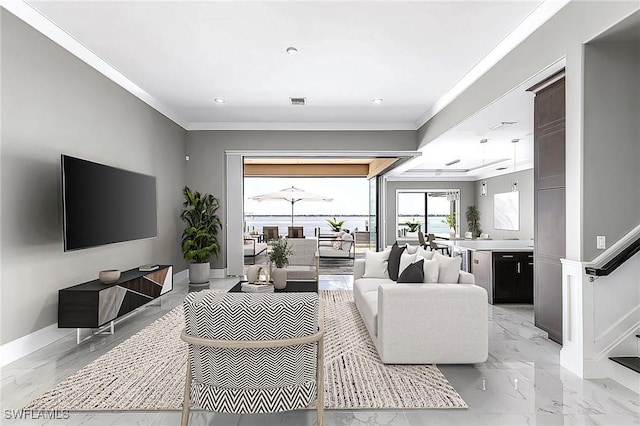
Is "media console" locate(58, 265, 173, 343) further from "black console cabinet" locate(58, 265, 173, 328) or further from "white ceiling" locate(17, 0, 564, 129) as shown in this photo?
"white ceiling" locate(17, 0, 564, 129)

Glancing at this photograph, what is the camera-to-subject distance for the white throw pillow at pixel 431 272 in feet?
11.1

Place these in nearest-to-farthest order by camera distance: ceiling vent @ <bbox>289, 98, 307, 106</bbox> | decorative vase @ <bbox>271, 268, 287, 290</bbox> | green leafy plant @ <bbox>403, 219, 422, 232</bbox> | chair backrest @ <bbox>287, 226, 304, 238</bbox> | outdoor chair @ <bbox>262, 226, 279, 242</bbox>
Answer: decorative vase @ <bbox>271, 268, 287, 290</bbox>
ceiling vent @ <bbox>289, 98, 307, 106</bbox>
chair backrest @ <bbox>287, 226, 304, 238</bbox>
outdoor chair @ <bbox>262, 226, 279, 242</bbox>
green leafy plant @ <bbox>403, 219, 422, 232</bbox>

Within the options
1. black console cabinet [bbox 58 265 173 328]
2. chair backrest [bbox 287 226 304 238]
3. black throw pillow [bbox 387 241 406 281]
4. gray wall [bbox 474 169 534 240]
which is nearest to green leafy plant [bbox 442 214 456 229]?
gray wall [bbox 474 169 534 240]

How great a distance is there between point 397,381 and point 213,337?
1.53m

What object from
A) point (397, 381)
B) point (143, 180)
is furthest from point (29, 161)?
point (397, 381)

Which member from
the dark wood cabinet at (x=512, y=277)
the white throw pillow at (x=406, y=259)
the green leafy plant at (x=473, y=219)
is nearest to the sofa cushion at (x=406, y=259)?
the white throw pillow at (x=406, y=259)

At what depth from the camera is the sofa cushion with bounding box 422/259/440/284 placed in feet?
11.1

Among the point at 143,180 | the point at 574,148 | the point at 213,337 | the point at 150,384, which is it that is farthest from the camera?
the point at 143,180

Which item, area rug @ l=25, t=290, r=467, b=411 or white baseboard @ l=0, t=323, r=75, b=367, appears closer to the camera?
area rug @ l=25, t=290, r=467, b=411

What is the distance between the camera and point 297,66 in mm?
4449

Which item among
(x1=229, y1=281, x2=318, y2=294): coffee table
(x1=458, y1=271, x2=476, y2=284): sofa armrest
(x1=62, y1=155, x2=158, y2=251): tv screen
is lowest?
(x1=229, y1=281, x2=318, y2=294): coffee table

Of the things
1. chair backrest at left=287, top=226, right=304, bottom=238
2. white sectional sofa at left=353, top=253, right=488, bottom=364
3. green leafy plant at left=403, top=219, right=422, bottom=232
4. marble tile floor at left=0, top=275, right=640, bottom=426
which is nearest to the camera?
marble tile floor at left=0, top=275, right=640, bottom=426

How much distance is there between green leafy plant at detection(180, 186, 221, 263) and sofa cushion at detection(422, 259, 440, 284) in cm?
424

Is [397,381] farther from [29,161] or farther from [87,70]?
[87,70]
